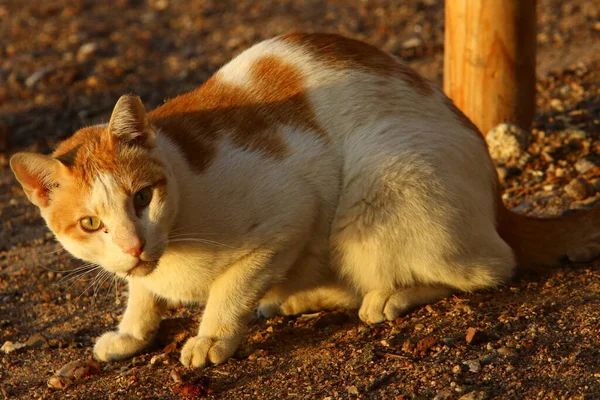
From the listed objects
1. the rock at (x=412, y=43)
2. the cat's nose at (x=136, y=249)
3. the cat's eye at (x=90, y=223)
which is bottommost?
the rock at (x=412, y=43)

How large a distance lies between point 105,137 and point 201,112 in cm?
54

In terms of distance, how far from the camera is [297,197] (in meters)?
3.54

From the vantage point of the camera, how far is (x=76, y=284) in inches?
179

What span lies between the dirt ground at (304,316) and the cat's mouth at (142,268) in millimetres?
489

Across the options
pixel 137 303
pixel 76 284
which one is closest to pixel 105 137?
pixel 137 303

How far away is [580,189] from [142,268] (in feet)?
8.54

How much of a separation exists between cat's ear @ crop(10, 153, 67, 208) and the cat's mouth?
0.46 m

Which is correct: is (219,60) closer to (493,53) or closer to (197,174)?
(493,53)

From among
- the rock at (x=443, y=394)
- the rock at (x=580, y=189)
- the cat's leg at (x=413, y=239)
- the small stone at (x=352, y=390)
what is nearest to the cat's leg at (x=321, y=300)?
the cat's leg at (x=413, y=239)

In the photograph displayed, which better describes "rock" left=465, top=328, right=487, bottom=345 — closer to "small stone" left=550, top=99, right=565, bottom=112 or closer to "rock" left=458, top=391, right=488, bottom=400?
"rock" left=458, top=391, right=488, bottom=400

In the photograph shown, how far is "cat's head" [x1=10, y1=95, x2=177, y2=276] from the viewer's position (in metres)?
3.06

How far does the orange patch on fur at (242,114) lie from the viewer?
354cm

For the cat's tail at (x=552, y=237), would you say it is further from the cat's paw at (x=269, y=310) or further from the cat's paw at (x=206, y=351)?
the cat's paw at (x=206, y=351)

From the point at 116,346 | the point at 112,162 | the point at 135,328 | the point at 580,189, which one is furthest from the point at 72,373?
the point at 580,189
